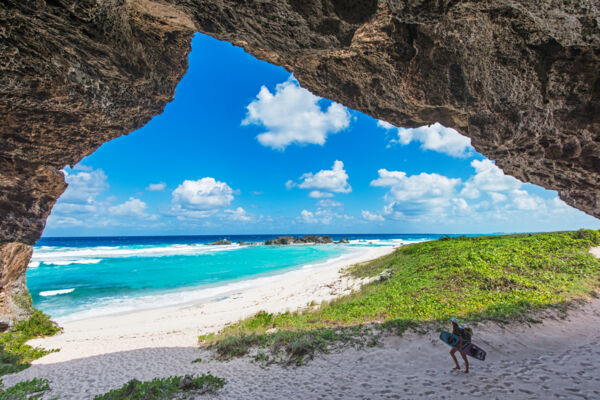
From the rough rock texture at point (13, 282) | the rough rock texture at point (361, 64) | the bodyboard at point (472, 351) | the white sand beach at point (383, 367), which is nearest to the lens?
the rough rock texture at point (361, 64)

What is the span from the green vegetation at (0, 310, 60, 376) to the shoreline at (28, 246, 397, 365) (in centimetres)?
46

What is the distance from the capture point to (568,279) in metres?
13.5

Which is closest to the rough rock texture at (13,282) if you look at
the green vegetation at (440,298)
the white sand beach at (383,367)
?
the white sand beach at (383,367)

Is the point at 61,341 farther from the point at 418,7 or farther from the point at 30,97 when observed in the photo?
the point at 418,7

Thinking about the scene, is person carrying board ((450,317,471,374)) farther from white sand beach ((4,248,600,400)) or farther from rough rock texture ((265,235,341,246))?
rough rock texture ((265,235,341,246))

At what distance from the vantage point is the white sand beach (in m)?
6.27

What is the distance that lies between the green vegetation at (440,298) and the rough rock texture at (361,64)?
612 cm

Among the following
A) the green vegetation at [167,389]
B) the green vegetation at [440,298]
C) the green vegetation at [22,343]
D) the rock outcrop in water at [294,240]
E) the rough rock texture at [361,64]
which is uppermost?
the rough rock texture at [361,64]

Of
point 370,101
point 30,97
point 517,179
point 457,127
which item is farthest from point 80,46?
point 517,179

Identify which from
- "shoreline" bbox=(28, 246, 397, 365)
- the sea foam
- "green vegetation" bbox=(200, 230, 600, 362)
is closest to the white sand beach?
"shoreline" bbox=(28, 246, 397, 365)

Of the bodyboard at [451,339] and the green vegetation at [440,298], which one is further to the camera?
the green vegetation at [440,298]

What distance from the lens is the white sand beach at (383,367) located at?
627cm

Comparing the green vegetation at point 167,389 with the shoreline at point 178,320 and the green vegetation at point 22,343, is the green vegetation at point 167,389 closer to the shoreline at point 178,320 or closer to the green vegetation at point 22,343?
the shoreline at point 178,320

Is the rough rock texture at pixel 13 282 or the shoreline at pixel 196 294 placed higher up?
the rough rock texture at pixel 13 282
